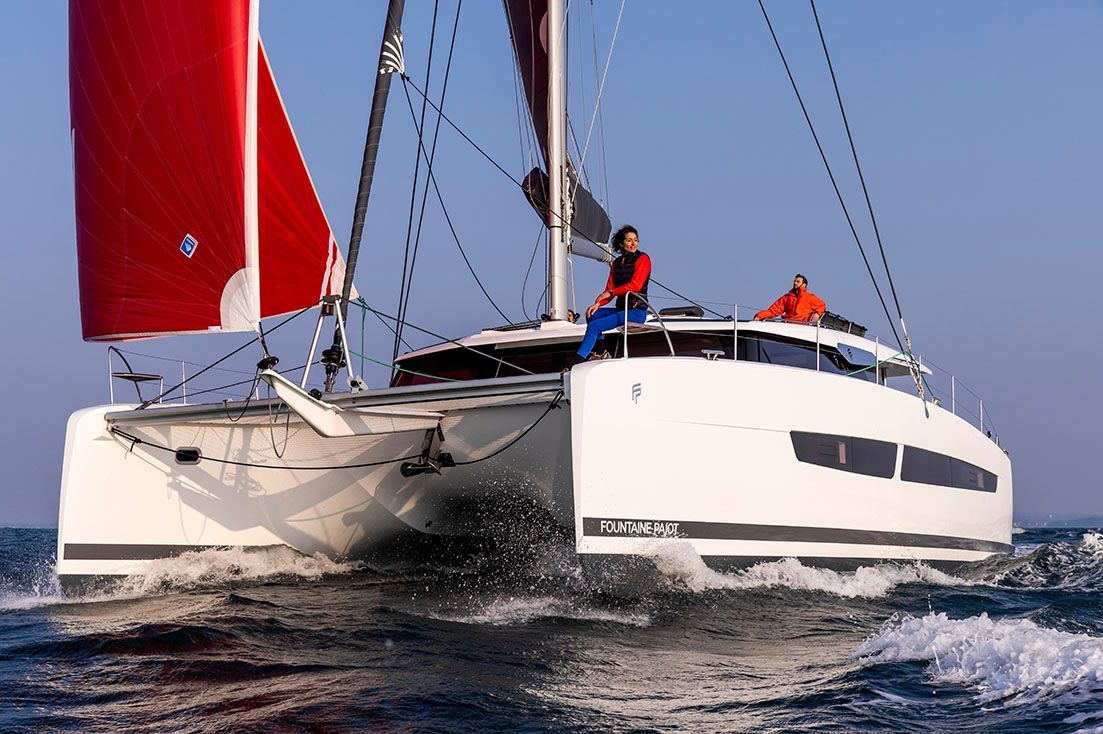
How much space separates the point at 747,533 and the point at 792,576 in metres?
0.59

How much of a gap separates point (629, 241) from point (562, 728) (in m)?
4.56

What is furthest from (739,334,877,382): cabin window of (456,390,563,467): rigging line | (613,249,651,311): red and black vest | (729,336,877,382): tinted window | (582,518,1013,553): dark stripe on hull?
(456,390,563,467): rigging line

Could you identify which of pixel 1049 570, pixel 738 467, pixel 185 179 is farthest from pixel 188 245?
pixel 1049 570

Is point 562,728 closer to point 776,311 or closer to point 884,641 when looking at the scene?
point 884,641

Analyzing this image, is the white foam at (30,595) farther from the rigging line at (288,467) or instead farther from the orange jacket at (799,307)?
the orange jacket at (799,307)

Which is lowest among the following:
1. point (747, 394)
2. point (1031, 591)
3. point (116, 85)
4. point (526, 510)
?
point (1031, 591)

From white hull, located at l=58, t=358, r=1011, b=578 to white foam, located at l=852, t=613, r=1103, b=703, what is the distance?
1572mm

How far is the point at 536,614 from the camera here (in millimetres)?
6547

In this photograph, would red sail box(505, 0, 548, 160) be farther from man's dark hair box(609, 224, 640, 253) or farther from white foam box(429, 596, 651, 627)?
white foam box(429, 596, 651, 627)

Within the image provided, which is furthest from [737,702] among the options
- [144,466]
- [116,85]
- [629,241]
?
[116,85]

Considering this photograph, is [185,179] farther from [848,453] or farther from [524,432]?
[848,453]

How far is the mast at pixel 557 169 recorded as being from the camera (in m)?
10.2

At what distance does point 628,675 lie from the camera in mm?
4852

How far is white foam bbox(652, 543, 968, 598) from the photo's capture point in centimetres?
662
